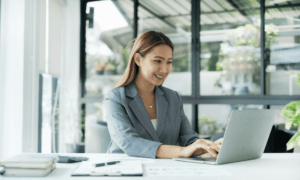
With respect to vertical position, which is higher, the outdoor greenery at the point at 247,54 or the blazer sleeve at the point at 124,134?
the outdoor greenery at the point at 247,54

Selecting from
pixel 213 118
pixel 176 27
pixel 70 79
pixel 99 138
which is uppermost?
pixel 176 27

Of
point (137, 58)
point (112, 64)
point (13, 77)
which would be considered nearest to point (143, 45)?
point (137, 58)

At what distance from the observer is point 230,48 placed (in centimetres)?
429

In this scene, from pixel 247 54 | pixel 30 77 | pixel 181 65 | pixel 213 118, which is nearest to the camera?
pixel 30 77

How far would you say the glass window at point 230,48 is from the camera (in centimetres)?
423

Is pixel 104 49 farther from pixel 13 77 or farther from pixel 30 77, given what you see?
pixel 13 77

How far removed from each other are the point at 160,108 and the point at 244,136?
0.66 metres

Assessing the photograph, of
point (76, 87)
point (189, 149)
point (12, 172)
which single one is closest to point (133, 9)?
point (76, 87)

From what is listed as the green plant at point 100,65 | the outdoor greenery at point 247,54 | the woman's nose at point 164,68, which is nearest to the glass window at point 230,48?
the outdoor greenery at point 247,54

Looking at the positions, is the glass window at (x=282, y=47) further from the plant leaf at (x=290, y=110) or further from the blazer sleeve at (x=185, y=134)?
the plant leaf at (x=290, y=110)

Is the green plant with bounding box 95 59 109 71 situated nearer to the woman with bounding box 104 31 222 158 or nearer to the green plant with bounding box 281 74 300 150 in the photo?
the woman with bounding box 104 31 222 158

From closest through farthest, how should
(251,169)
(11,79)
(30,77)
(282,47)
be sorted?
(251,169) < (11,79) < (30,77) < (282,47)

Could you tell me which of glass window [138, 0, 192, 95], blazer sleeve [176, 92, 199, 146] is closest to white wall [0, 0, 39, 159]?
blazer sleeve [176, 92, 199, 146]

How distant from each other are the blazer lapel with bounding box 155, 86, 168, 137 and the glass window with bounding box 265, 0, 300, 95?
2.88 m
